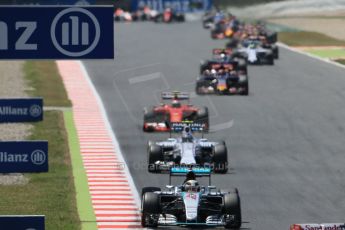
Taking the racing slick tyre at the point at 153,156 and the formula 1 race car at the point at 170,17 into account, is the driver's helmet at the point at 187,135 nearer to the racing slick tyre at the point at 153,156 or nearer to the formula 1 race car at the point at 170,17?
the racing slick tyre at the point at 153,156

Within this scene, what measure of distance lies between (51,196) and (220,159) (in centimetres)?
521

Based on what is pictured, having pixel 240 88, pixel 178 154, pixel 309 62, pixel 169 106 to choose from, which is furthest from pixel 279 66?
pixel 178 154

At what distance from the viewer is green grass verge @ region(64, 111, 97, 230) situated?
23.1m

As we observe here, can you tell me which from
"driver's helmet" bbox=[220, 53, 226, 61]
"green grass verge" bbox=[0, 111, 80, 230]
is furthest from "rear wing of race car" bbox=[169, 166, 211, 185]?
"driver's helmet" bbox=[220, 53, 226, 61]

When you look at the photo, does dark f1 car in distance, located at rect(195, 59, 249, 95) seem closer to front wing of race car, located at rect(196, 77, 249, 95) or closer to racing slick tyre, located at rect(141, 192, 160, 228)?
front wing of race car, located at rect(196, 77, 249, 95)

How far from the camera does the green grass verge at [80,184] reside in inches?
910

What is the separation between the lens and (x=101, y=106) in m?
43.4

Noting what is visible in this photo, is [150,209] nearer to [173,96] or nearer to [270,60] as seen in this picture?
[173,96]

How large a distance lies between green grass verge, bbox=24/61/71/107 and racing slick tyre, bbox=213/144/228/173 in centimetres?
1583

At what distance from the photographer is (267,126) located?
37.5 m

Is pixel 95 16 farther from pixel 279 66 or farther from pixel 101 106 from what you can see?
pixel 279 66

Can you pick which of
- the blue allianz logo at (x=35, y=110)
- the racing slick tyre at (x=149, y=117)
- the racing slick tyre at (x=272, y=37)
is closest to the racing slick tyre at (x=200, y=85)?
the racing slick tyre at (x=149, y=117)

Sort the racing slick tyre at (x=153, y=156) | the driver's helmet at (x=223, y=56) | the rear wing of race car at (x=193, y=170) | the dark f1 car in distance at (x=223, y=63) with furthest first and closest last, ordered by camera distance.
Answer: the driver's helmet at (x=223, y=56) → the dark f1 car in distance at (x=223, y=63) → the racing slick tyre at (x=153, y=156) → the rear wing of race car at (x=193, y=170)

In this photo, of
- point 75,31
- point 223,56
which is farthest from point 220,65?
point 75,31
